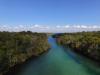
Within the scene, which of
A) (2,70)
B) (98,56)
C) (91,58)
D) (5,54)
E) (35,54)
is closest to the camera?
(2,70)

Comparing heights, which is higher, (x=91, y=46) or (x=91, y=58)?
(x=91, y=46)

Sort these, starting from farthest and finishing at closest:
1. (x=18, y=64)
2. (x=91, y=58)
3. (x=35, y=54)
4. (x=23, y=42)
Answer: (x=35, y=54)
(x=23, y=42)
(x=91, y=58)
(x=18, y=64)

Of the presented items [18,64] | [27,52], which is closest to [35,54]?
[27,52]

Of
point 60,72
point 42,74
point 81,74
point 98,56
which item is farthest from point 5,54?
point 98,56

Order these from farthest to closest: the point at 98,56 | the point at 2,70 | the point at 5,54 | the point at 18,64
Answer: the point at 98,56 → the point at 18,64 → the point at 5,54 → the point at 2,70

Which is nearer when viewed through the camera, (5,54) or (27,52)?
(5,54)

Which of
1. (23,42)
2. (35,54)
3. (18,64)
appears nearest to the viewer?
(18,64)

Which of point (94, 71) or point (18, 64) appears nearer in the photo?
point (94, 71)

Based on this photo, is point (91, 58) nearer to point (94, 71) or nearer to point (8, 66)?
point (94, 71)

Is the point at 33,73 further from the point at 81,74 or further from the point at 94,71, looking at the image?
the point at 94,71
